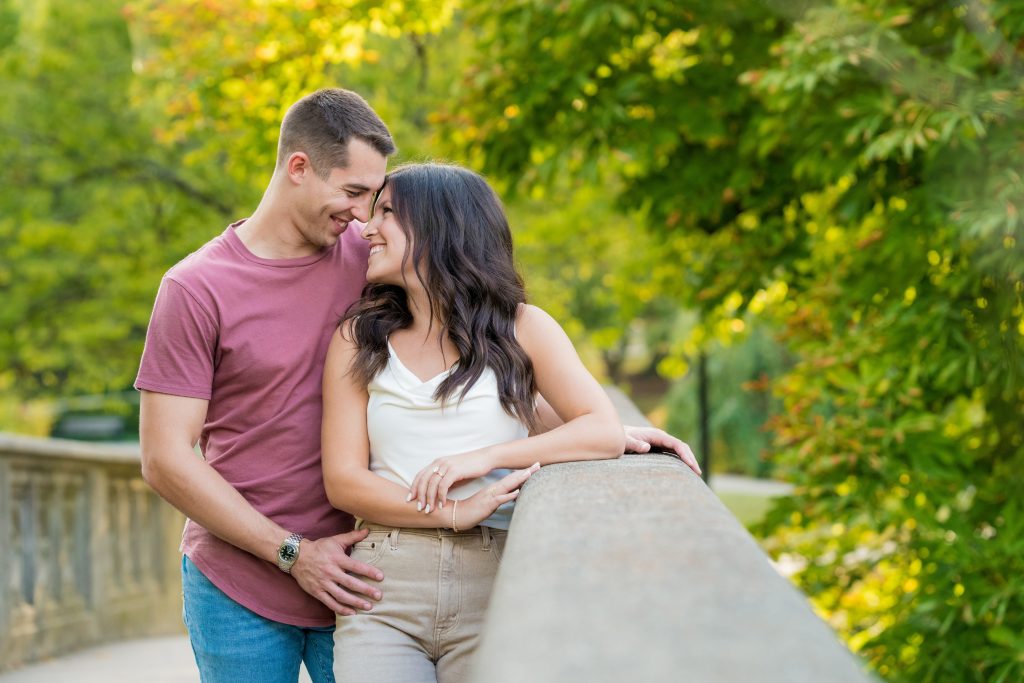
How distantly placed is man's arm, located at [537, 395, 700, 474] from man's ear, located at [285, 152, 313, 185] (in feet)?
2.50

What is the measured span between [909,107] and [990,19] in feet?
1.54

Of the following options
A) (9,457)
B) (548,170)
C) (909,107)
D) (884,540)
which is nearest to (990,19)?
(909,107)

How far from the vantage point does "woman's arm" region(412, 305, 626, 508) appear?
2371 millimetres

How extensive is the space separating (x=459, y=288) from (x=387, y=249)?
189 millimetres

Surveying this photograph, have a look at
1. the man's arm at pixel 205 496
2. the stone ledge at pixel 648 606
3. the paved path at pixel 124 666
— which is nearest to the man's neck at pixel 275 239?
the man's arm at pixel 205 496

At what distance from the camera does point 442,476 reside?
2348mm

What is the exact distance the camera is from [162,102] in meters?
10.7

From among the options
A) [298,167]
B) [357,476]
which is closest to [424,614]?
[357,476]

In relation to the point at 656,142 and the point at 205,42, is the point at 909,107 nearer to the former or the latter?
the point at 656,142

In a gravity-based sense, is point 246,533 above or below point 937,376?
above

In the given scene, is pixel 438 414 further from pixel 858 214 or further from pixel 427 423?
pixel 858 214

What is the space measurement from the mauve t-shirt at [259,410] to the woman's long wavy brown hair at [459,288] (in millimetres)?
170

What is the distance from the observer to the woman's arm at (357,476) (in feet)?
7.76

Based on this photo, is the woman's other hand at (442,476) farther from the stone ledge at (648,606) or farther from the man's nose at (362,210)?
the man's nose at (362,210)
